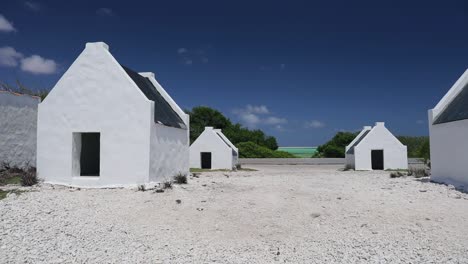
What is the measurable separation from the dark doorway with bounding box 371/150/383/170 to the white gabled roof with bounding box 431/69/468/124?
1572 centimetres

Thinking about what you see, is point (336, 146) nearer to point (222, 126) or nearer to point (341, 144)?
point (341, 144)

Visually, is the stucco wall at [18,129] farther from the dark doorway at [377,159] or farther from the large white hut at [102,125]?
the dark doorway at [377,159]

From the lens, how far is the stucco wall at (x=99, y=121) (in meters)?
12.9

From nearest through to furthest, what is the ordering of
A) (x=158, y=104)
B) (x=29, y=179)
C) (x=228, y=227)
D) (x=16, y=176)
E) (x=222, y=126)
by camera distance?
1. (x=228, y=227)
2. (x=29, y=179)
3. (x=16, y=176)
4. (x=158, y=104)
5. (x=222, y=126)

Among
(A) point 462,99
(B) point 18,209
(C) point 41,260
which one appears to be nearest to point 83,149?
(B) point 18,209

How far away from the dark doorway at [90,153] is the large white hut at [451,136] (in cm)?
1502

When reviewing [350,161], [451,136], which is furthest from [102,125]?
[350,161]

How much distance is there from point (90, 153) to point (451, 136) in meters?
15.7

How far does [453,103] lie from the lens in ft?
52.4

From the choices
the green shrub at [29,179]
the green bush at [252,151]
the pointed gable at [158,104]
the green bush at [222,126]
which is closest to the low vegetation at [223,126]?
the green bush at [222,126]

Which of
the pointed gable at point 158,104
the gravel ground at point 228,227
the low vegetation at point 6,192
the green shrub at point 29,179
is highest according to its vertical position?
the pointed gable at point 158,104

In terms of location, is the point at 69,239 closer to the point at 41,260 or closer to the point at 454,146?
the point at 41,260

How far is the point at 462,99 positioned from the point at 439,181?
12.0 ft

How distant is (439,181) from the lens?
1545cm
